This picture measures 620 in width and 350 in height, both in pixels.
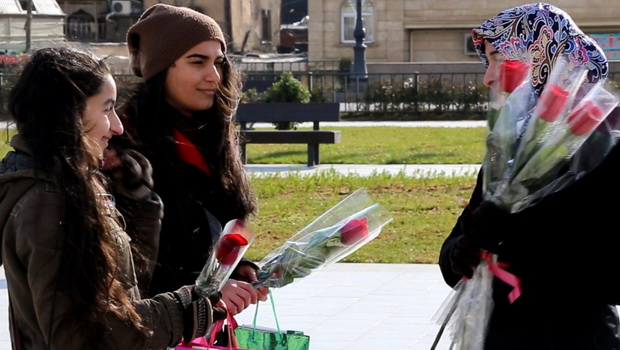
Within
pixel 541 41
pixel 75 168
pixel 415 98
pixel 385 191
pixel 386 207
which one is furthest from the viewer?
pixel 415 98

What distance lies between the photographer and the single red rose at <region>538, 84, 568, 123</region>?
2986 millimetres

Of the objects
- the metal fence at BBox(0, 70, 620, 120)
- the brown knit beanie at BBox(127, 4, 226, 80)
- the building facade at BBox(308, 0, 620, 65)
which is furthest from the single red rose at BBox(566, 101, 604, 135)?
the building facade at BBox(308, 0, 620, 65)

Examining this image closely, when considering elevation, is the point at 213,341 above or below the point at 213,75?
below

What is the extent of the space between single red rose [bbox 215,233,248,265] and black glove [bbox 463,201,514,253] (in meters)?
0.65

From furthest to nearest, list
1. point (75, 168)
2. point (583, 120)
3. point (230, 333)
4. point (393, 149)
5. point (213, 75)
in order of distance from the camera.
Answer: point (393, 149) < point (213, 75) < point (230, 333) < point (583, 120) < point (75, 168)

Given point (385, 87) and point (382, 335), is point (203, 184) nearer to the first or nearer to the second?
point (382, 335)

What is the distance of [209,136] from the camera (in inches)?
149

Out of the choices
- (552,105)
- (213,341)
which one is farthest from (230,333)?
(552,105)

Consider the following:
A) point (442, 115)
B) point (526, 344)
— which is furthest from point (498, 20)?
point (442, 115)

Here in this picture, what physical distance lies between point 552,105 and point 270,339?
3.86 feet

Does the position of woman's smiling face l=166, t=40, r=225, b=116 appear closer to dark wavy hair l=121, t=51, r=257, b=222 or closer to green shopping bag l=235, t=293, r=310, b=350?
dark wavy hair l=121, t=51, r=257, b=222

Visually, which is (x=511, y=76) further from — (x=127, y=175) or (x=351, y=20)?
(x=351, y=20)

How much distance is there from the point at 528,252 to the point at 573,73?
1.54 feet

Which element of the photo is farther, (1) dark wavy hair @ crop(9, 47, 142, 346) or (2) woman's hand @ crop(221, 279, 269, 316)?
(2) woman's hand @ crop(221, 279, 269, 316)
